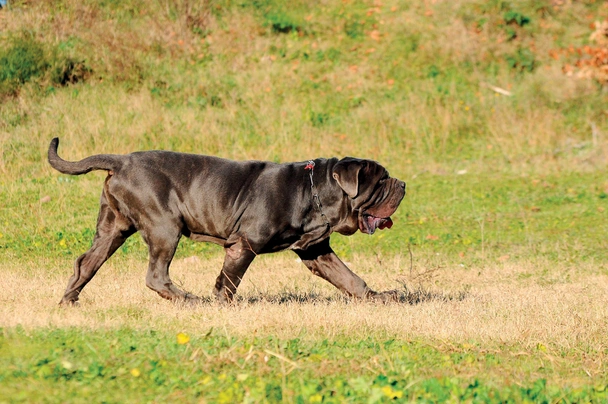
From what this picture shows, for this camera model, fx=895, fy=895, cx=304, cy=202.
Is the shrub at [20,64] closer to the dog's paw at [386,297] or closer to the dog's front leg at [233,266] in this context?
the dog's front leg at [233,266]

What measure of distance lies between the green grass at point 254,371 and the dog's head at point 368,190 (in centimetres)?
176

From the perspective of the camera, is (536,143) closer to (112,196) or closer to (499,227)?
(499,227)

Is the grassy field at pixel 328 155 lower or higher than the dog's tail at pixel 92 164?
lower

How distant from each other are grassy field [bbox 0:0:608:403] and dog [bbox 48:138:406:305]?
48cm

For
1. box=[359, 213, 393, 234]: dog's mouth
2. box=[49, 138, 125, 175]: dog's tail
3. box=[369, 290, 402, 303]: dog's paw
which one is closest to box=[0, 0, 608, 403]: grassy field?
box=[369, 290, 402, 303]: dog's paw

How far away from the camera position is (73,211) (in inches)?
524

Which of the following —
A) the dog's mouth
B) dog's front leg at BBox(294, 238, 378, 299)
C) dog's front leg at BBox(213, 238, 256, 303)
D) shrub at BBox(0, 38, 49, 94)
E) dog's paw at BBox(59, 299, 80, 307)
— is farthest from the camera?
shrub at BBox(0, 38, 49, 94)

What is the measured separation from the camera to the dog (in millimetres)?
7906

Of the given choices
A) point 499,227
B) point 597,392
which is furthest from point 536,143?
point 597,392

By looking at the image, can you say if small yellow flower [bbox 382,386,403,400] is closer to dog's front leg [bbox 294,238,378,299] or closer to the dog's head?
the dog's head

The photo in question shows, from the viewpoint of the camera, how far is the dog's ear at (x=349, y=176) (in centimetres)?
796

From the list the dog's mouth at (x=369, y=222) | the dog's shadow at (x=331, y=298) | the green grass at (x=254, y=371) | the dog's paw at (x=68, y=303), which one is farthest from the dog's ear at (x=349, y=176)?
the dog's paw at (x=68, y=303)

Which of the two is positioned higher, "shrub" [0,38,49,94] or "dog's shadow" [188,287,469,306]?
"shrub" [0,38,49,94]

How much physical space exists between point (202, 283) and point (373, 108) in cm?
983
